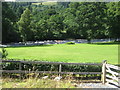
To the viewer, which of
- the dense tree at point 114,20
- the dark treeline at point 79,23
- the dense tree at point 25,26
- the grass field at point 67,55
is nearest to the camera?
the grass field at point 67,55

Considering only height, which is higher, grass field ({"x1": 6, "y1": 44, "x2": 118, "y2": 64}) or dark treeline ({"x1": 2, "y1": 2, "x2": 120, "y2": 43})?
dark treeline ({"x1": 2, "y1": 2, "x2": 120, "y2": 43})

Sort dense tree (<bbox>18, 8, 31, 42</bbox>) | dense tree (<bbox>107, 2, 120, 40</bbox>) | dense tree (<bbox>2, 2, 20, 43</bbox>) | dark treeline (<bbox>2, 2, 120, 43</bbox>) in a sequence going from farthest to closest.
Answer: dense tree (<bbox>107, 2, 120, 40</bbox>)
dark treeline (<bbox>2, 2, 120, 43</bbox>)
dense tree (<bbox>18, 8, 31, 42</bbox>)
dense tree (<bbox>2, 2, 20, 43</bbox>)

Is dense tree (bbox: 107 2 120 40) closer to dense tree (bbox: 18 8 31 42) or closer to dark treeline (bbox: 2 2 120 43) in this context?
dark treeline (bbox: 2 2 120 43)

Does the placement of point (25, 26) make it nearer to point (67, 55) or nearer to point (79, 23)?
point (79, 23)

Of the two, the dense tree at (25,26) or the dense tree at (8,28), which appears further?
the dense tree at (25,26)

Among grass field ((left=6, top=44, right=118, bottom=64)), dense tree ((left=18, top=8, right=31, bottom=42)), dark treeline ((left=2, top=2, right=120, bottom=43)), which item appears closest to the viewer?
grass field ((left=6, top=44, right=118, bottom=64))

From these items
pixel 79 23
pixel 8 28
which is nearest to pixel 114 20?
pixel 79 23

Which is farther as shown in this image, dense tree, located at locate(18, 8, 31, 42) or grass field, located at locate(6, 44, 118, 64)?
dense tree, located at locate(18, 8, 31, 42)

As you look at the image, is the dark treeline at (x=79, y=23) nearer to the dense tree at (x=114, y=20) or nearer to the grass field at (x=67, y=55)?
the dense tree at (x=114, y=20)

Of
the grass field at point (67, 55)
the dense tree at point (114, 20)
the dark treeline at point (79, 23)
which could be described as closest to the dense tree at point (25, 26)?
the dark treeline at point (79, 23)

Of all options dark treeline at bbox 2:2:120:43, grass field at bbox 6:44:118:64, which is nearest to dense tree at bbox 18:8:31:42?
dark treeline at bbox 2:2:120:43

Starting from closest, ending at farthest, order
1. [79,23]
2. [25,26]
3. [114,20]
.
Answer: [25,26]
[79,23]
[114,20]

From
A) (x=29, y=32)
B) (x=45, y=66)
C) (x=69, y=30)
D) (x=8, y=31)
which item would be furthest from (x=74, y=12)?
(x=45, y=66)

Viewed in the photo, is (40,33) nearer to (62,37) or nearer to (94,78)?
(62,37)
